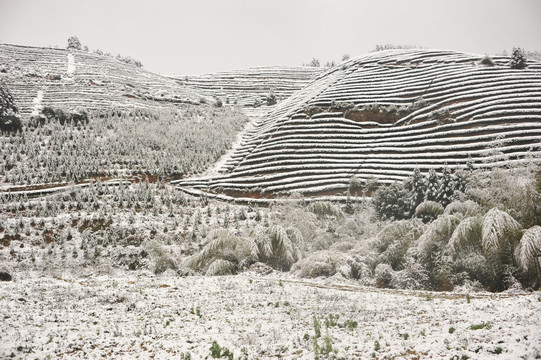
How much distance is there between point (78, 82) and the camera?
72062 mm

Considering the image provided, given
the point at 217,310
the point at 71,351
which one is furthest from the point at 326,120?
the point at 71,351

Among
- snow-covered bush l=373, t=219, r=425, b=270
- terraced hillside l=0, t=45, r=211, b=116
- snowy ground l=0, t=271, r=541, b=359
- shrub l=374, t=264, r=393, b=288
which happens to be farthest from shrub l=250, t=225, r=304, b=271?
terraced hillside l=0, t=45, r=211, b=116

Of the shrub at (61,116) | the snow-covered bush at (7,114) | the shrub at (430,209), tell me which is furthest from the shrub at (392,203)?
the snow-covered bush at (7,114)

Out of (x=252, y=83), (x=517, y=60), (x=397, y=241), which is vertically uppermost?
(x=252, y=83)

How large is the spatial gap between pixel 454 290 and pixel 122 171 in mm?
36880

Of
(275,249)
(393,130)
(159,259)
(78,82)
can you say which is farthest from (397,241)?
(78,82)

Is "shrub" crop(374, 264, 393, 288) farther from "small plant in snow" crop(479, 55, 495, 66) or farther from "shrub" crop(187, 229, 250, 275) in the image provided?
"small plant in snow" crop(479, 55, 495, 66)

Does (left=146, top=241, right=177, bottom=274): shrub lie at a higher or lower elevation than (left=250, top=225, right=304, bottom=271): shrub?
lower

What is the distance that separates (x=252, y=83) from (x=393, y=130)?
57.9m

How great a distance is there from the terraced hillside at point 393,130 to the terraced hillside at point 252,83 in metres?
25.0

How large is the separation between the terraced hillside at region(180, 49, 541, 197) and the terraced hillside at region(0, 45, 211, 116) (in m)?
26.9

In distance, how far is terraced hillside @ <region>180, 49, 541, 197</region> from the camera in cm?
3869

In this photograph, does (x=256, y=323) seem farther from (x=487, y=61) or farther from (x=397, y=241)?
(x=487, y=61)

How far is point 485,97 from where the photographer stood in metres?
47.4
